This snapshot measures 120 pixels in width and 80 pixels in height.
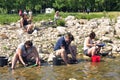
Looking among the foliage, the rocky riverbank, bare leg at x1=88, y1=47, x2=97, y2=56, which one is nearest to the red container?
bare leg at x1=88, y1=47, x2=97, y2=56

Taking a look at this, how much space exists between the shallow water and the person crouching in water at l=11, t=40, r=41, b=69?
1.23ft

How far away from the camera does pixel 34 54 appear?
15.5 meters

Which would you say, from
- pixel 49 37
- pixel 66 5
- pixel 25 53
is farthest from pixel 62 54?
pixel 66 5

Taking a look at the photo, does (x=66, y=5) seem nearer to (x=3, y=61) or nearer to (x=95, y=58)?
(x=95, y=58)

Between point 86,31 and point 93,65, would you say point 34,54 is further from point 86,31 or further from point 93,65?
point 86,31

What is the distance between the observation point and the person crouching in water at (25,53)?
15.1 meters

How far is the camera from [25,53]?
1550 centimetres

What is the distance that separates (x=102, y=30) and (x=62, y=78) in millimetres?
11863

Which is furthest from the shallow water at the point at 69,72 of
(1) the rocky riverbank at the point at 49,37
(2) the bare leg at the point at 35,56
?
(1) the rocky riverbank at the point at 49,37

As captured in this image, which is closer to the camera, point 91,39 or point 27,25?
point 91,39

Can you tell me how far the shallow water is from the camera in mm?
13211

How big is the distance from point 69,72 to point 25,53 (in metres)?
2.34

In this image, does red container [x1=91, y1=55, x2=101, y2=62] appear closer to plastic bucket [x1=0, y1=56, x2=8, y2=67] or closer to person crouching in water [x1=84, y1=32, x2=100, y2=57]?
person crouching in water [x1=84, y1=32, x2=100, y2=57]

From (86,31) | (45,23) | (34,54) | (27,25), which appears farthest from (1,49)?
(45,23)
